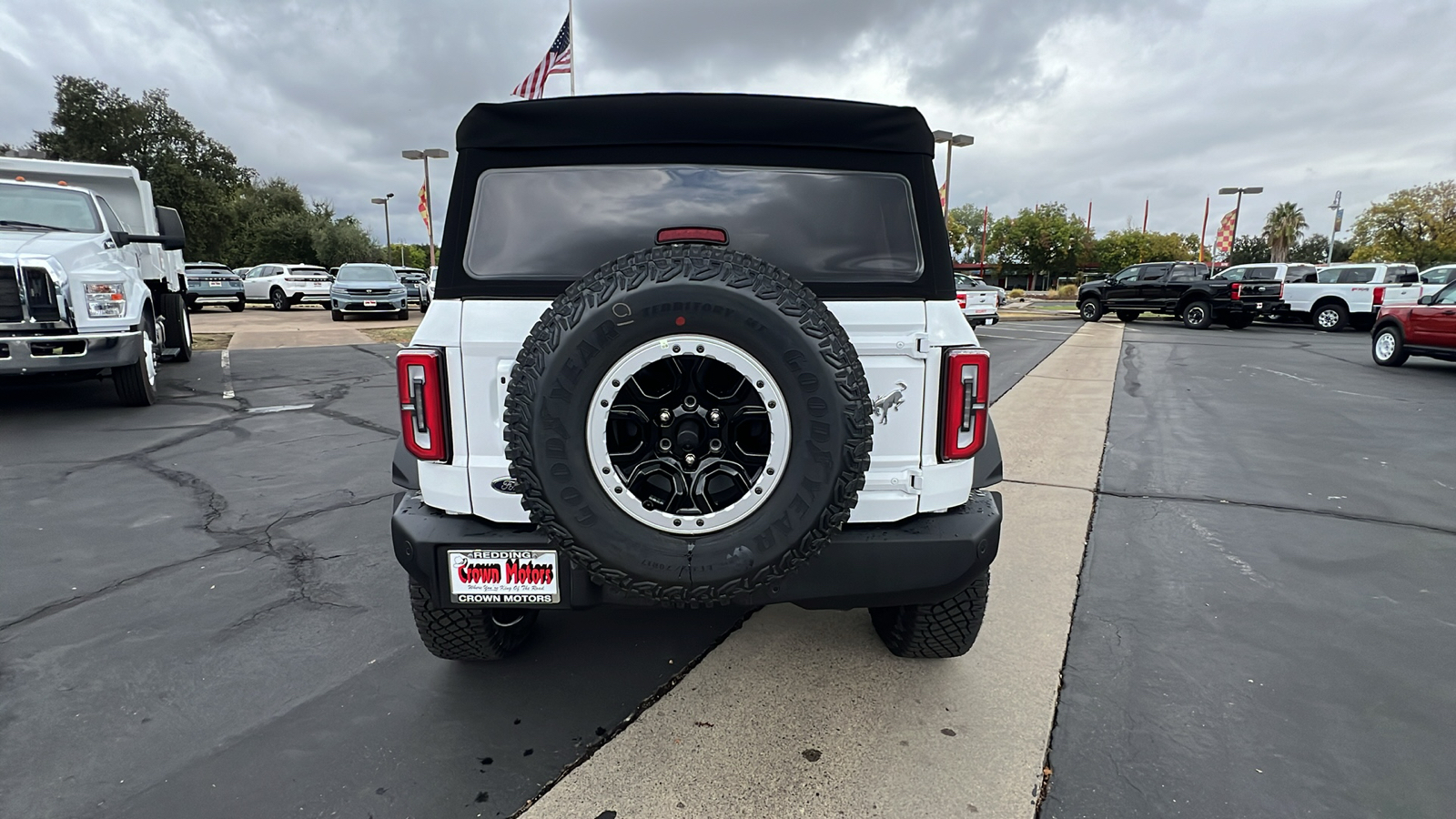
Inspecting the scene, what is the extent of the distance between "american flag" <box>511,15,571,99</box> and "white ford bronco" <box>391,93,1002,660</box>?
49.1ft

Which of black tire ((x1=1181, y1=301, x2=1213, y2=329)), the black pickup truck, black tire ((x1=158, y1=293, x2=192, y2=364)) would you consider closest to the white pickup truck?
the black pickup truck

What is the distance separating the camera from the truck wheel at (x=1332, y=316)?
1997 cm

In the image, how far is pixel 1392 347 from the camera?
11.8 meters

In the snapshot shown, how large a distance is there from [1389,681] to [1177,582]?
932 mm

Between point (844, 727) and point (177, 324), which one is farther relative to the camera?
point (177, 324)

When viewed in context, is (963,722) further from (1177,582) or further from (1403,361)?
(1403,361)

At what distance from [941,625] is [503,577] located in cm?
158

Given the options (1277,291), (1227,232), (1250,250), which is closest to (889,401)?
(1277,291)

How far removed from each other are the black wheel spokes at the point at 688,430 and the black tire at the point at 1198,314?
22998 mm

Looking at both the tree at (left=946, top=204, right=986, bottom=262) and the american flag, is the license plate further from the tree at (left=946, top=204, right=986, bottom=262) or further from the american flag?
the tree at (left=946, top=204, right=986, bottom=262)

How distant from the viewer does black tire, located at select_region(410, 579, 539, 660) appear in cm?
264

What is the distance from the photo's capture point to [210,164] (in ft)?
145

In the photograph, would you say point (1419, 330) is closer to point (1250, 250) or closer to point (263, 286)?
point (263, 286)

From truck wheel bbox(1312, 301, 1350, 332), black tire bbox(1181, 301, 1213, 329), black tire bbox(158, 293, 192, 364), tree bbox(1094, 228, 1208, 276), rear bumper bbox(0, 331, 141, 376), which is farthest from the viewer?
tree bbox(1094, 228, 1208, 276)
